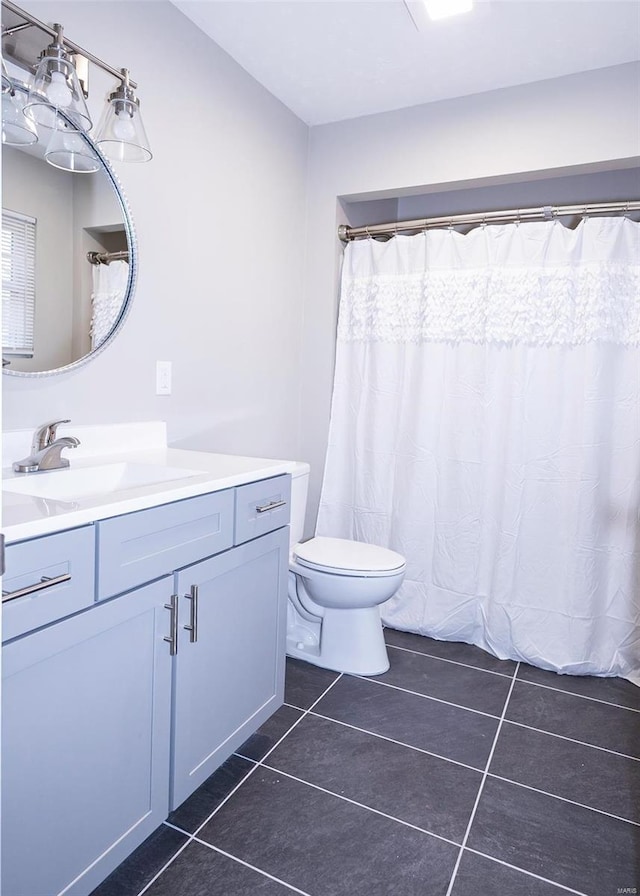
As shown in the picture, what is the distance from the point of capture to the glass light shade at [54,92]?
1399 millimetres

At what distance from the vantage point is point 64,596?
1.07 metres

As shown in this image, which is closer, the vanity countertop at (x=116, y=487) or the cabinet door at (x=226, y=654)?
the vanity countertop at (x=116, y=487)

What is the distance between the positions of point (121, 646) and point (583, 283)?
2.13 metres

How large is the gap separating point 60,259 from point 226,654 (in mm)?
1169

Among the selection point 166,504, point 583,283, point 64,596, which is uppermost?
point 583,283

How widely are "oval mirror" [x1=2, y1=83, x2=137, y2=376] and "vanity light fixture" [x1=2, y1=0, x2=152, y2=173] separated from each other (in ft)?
0.05

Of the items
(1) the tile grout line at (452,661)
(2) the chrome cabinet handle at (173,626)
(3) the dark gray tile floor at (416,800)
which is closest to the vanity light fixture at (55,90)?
(2) the chrome cabinet handle at (173,626)

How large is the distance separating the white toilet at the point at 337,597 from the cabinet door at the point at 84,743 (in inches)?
38.0

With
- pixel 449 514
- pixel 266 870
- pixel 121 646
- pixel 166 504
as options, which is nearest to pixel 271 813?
pixel 266 870

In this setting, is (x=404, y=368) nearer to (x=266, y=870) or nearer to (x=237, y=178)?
(x=237, y=178)

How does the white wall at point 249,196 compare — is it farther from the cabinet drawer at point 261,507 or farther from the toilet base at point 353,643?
the toilet base at point 353,643

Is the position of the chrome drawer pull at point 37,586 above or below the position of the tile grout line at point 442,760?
above

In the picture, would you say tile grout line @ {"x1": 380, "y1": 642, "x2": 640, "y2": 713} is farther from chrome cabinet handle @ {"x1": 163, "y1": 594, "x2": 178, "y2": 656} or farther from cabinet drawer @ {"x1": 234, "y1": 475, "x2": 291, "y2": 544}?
chrome cabinet handle @ {"x1": 163, "y1": 594, "x2": 178, "y2": 656}

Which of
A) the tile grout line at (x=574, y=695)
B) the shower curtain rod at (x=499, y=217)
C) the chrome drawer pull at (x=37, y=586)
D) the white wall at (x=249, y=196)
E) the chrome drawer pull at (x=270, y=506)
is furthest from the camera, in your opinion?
the shower curtain rod at (x=499, y=217)
